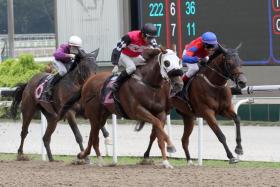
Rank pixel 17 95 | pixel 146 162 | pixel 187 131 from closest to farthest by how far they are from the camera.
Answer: pixel 146 162 → pixel 187 131 → pixel 17 95

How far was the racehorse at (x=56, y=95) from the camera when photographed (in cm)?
1344

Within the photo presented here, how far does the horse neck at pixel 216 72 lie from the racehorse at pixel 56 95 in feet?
6.16

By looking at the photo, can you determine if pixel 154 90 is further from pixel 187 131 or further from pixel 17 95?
pixel 17 95

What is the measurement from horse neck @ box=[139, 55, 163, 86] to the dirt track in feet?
3.32

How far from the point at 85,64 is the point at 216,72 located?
213cm

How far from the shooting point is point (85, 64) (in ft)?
44.1


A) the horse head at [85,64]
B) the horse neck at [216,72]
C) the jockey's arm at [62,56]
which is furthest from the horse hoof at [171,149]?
the jockey's arm at [62,56]

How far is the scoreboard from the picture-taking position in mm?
16281

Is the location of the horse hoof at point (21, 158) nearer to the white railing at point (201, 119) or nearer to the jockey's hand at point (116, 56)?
the white railing at point (201, 119)

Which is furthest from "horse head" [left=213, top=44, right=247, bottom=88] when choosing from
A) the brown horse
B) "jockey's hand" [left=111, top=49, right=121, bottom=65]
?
"jockey's hand" [left=111, top=49, right=121, bottom=65]

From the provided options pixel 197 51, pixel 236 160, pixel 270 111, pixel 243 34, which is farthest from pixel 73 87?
pixel 270 111

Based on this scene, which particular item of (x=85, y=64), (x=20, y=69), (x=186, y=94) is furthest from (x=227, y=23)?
(x=20, y=69)

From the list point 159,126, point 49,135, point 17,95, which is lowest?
point 49,135

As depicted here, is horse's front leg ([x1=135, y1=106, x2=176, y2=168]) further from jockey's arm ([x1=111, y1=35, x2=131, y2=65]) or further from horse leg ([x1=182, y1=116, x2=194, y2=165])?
horse leg ([x1=182, y1=116, x2=194, y2=165])
